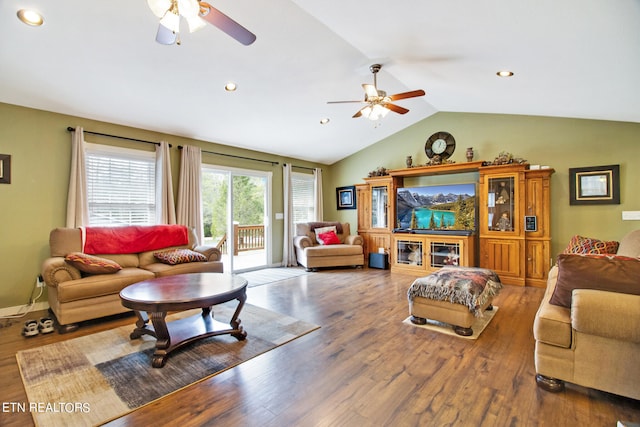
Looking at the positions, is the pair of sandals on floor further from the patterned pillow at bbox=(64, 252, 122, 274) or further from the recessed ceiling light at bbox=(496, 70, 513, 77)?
the recessed ceiling light at bbox=(496, 70, 513, 77)

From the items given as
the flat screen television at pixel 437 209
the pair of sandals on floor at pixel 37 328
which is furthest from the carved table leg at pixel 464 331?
the pair of sandals on floor at pixel 37 328

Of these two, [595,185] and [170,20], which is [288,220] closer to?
[170,20]

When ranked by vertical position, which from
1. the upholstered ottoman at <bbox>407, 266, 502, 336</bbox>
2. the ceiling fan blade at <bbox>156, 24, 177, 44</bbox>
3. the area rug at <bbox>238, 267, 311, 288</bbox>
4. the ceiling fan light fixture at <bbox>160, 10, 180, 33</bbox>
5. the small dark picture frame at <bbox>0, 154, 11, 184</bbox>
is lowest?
the area rug at <bbox>238, 267, 311, 288</bbox>

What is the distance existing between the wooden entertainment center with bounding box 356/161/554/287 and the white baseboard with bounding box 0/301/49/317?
5.46m

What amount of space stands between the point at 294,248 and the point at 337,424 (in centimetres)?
508

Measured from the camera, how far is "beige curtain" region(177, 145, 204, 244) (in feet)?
15.9

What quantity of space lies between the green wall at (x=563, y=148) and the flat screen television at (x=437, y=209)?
0.54 meters

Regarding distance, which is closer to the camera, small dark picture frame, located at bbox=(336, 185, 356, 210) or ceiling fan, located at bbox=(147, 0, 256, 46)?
ceiling fan, located at bbox=(147, 0, 256, 46)

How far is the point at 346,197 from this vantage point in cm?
739

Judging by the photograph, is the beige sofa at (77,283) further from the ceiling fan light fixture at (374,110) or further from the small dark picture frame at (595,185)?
the small dark picture frame at (595,185)

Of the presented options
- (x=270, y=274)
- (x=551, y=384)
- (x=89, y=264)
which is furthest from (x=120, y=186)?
(x=551, y=384)

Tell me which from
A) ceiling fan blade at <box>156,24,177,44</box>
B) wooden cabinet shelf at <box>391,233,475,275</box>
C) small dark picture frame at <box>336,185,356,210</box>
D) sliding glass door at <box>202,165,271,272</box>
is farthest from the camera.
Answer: small dark picture frame at <box>336,185,356,210</box>

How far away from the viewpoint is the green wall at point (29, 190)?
11.3 feet

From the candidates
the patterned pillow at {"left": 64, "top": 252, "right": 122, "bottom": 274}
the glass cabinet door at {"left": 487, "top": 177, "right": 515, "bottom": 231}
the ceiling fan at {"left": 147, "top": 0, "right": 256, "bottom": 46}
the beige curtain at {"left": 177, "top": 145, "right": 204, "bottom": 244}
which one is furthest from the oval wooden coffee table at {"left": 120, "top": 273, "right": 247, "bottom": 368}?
the glass cabinet door at {"left": 487, "top": 177, "right": 515, "bottom": 231}
